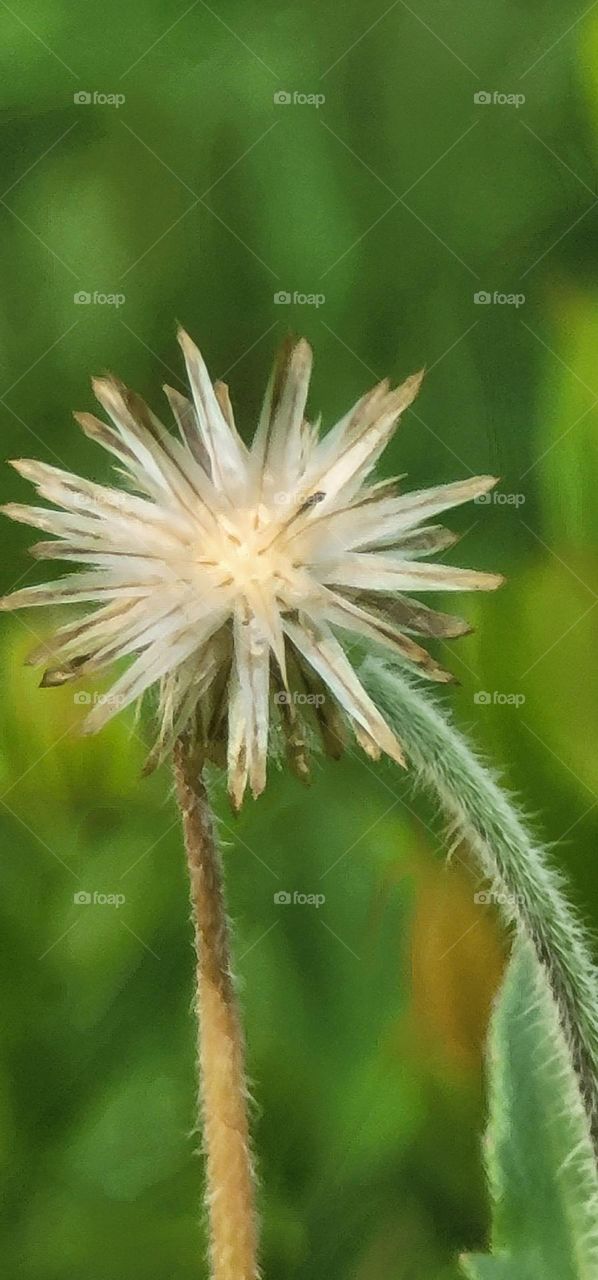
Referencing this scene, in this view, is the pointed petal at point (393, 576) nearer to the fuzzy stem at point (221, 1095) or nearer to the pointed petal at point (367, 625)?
the pointed petal at point (367, 625)

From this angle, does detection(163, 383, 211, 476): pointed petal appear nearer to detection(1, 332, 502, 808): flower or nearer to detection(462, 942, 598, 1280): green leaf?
detection(1, 332, 502, 808): flower

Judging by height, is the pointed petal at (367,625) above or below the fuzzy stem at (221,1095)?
above

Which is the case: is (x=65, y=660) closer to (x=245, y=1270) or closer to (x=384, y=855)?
Result: (x=384, y=855)

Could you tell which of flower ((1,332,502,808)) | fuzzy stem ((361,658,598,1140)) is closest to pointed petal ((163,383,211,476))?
flower ((1,332,502,808))

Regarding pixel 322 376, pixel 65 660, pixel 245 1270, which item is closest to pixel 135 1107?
pixel 245 1270

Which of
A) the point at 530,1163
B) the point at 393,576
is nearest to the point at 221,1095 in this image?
the point at 530,1163

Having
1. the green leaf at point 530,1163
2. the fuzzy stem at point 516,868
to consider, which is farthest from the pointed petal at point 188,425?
the green leaf at point 530,1163

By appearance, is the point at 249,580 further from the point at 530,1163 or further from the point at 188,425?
the point at 530,1163
